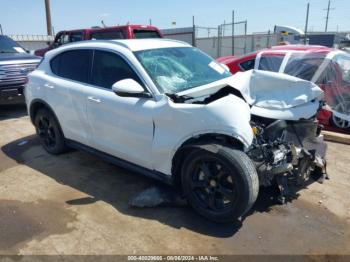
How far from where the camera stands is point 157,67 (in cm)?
388

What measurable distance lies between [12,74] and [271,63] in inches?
227

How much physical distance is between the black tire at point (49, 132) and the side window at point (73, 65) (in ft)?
2.28

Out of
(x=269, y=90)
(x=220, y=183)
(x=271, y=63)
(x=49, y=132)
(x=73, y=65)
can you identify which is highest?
(x=73, y=65)

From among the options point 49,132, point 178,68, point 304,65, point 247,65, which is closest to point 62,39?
point 247,65

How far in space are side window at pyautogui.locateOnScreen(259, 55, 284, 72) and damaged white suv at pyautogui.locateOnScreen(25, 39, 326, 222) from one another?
2.92 metres

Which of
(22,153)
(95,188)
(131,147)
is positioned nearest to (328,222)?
(131,147)

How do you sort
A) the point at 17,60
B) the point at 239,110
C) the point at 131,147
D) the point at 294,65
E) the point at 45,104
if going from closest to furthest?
the point at 239,110
the point at 131,147
the point at 45,104
the point at 294,65
the point at 17,60

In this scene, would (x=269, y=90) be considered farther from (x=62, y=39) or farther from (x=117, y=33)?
(x=62, y=39)

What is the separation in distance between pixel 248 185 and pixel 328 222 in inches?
43.6

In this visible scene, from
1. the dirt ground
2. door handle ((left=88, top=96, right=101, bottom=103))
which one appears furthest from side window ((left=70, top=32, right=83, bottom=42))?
door handle ((left=88, top=96, right=101, bottom=103))

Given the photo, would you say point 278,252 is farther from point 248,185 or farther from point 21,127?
point 21,127

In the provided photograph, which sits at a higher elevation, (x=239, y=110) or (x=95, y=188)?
(x=239, y=110)

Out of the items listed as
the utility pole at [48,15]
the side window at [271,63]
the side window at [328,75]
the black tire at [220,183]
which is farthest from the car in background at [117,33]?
the utility pole at [48,15]

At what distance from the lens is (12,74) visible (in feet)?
25.1
